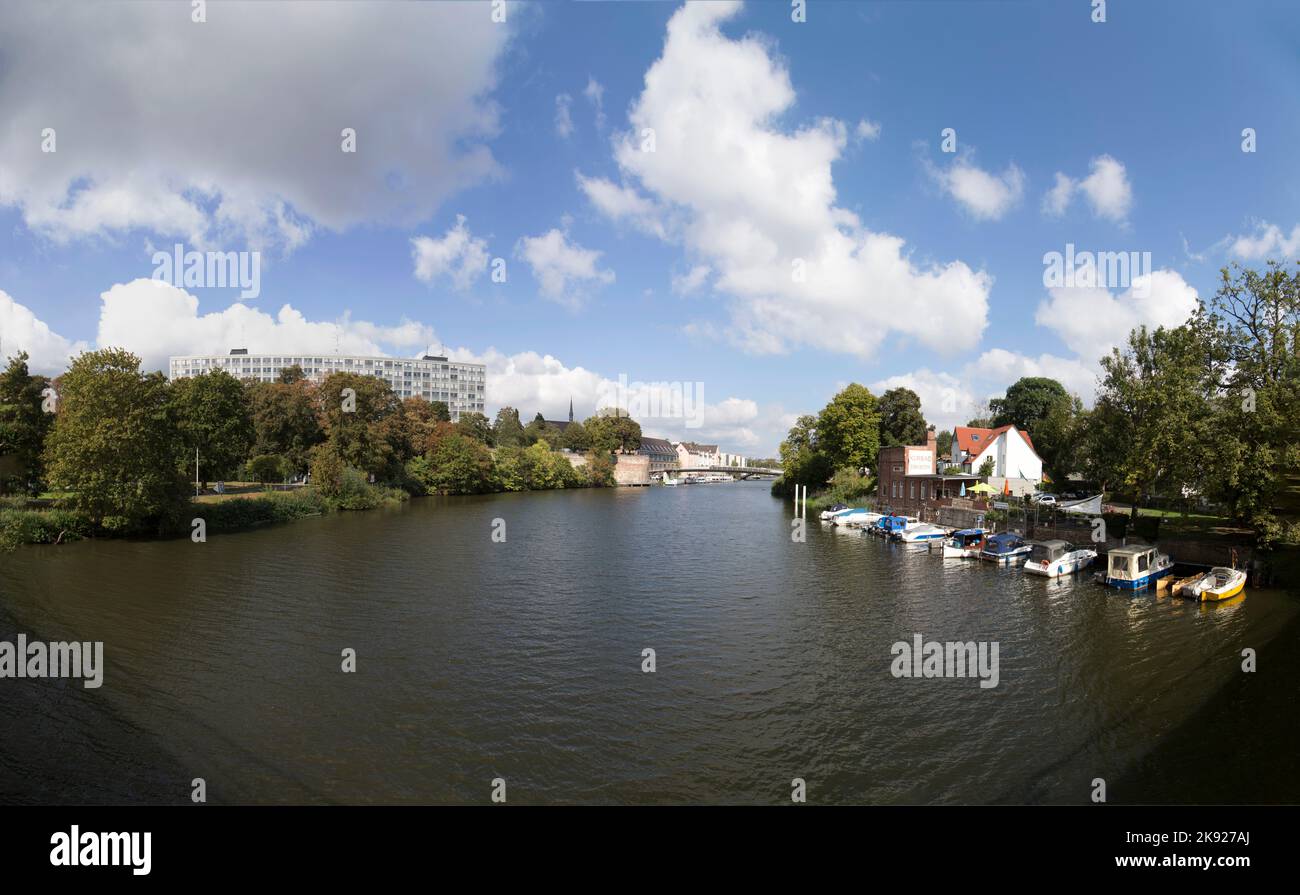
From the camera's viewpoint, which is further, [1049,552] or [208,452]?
[208,452]

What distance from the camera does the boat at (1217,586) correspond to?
22141mm

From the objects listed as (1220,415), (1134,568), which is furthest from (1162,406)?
(1134,568)

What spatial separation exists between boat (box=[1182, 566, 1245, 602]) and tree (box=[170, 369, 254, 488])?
191ft

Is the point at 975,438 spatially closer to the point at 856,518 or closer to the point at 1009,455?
the point at 1009,455

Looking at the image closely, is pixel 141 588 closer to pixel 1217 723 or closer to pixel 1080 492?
pixel 1217 723

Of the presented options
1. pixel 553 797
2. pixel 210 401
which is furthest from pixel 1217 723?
pixel 210 401

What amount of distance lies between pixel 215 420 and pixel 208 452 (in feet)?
10.7

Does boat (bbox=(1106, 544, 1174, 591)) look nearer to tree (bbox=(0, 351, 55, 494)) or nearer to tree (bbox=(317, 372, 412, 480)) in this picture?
tree (bbox=(317, 372, 412, 480))

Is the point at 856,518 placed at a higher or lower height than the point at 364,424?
lower

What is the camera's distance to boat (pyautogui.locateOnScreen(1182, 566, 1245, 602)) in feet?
72.6

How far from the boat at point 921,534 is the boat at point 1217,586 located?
14969 mm

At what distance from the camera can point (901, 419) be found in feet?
223

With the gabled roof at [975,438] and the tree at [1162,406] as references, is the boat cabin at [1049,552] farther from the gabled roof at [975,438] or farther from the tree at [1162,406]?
the gabled roof at [975,438]

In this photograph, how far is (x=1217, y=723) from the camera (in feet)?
41.5
